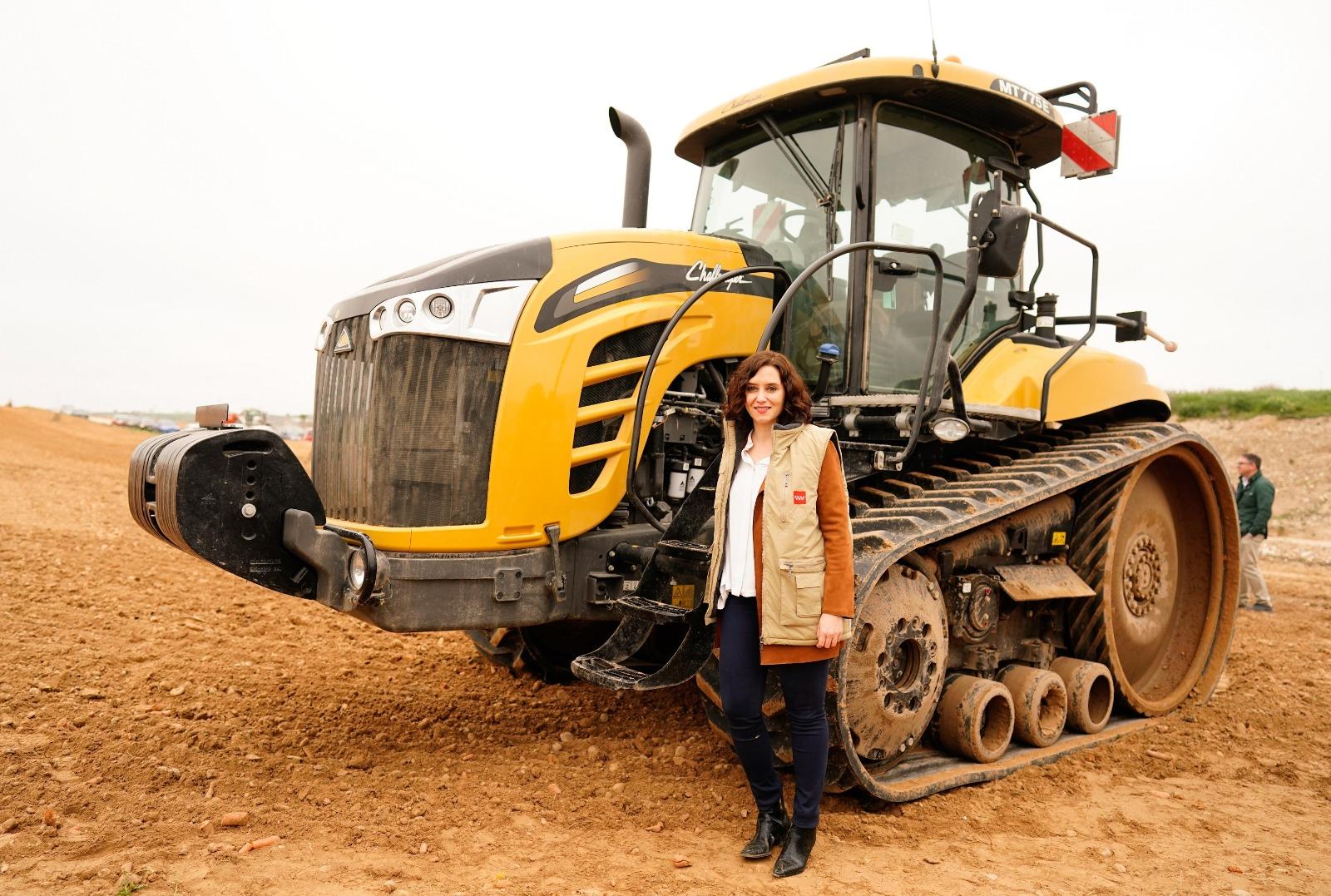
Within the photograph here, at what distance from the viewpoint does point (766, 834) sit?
11.6 feet

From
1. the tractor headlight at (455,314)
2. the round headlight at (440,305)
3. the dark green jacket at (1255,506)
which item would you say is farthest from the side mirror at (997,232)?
the dark green jacket at (1255,506)

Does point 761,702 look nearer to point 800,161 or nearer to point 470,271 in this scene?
point 470,271

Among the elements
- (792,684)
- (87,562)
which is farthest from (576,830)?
(87,562)

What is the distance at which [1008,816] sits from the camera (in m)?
4.07

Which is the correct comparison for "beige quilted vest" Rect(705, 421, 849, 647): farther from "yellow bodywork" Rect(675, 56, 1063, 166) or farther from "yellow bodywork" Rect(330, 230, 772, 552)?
"yellow bodywork" Rect(675, 56, 1063, 166)

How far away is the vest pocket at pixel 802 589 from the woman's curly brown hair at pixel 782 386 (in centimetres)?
54

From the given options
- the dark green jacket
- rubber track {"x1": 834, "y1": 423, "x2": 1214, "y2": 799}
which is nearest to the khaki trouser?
the dark green jacket

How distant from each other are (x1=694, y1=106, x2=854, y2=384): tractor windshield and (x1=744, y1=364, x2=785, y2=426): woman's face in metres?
1.29

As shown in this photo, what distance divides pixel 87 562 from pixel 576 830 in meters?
6.08

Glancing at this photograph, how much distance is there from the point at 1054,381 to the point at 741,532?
7.67 ft

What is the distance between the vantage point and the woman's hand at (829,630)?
3293 millimetres

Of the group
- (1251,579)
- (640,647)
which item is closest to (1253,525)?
(1251,579)

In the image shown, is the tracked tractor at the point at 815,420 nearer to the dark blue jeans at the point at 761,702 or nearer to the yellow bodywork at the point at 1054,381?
the yellow bodywork at the point at 1054,381

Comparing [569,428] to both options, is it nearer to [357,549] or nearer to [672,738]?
[357,549]
